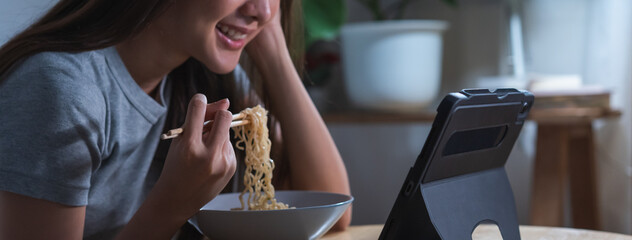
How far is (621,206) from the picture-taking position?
2.23 meters

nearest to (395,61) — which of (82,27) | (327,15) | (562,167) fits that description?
(327,15)

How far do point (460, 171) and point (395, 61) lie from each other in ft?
5.15

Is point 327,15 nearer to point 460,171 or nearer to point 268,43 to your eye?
point 268,43

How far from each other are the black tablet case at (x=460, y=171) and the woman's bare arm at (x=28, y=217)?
444 millimetres

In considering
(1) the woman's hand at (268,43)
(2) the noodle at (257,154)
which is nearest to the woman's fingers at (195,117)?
(2) the noodle at (257,154)

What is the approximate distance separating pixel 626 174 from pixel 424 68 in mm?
727

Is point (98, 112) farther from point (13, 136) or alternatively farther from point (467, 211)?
point (467, 211)

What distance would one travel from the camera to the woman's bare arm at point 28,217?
914 millimetres

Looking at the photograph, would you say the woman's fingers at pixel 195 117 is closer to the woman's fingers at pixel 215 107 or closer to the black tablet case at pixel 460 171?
the woman's fingers at pixel 215 107

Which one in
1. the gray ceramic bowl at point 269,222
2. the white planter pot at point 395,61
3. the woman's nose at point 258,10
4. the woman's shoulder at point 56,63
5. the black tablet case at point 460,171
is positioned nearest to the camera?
the black tablet case at point 460,171

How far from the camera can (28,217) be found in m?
0.92

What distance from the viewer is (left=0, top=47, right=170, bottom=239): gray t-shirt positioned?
91 centimetres

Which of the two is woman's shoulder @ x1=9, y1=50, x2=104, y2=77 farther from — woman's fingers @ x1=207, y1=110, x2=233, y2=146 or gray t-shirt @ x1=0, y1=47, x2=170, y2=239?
woman's fingers @ x1=207, y1=110, x2=233, y2=146

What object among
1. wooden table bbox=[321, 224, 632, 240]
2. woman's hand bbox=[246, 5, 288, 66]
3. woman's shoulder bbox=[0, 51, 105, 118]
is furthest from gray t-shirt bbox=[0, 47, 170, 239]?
wooden table bbox=[321, 224, 632, 240]
